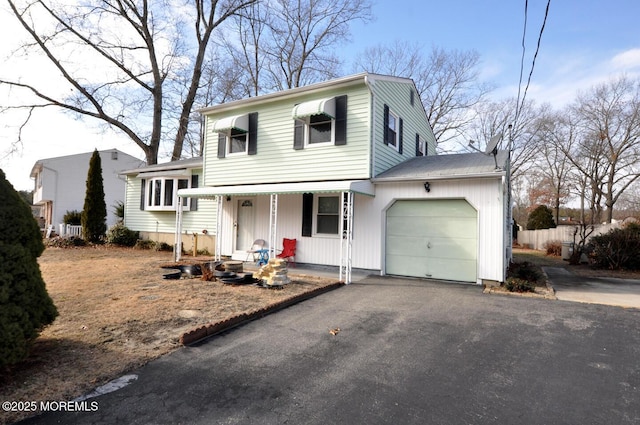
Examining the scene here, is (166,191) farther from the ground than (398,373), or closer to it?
farther from the ground

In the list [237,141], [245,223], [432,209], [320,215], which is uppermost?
[237,141]

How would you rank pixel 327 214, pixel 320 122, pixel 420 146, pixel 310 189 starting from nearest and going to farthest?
pixel 310 189, pixel 320 122, pixel 327 214, pixel 420 146

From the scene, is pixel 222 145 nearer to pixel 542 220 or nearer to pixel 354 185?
pixel 354 185

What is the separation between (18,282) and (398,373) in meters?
3.99

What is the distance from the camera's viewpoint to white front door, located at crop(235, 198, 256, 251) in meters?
11.8

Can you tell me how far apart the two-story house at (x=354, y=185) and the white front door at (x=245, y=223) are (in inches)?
1.5

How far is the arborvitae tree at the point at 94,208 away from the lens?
15922 mm

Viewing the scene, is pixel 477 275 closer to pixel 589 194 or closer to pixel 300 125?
pixel 300 125

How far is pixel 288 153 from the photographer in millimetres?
10508

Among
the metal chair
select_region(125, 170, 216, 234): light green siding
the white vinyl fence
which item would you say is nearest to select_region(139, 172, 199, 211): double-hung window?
select_region(125, 170, 216, 234): light green siding

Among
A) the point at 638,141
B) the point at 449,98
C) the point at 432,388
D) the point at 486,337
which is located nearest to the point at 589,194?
the point at 638,141

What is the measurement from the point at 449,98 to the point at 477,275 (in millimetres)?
20603

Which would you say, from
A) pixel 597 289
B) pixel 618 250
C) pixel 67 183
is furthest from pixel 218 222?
pixel 67 183

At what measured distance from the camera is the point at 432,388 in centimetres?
315
